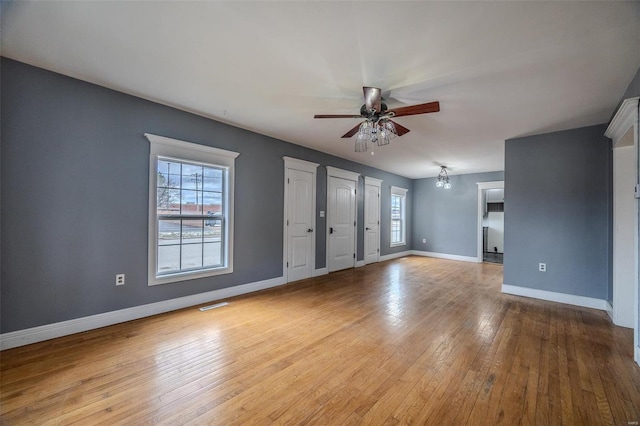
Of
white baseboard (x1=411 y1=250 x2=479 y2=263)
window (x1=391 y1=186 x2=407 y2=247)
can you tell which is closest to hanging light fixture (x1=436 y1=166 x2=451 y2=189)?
window (x1=391 y1=186 x2=407 y2=247)

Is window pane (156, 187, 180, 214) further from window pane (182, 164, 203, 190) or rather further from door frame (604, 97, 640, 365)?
door frame (604, 97, 640, 365)

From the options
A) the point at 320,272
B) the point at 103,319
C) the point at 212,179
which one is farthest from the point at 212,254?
the point at 320,272

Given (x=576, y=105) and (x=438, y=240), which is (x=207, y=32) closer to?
(x=576, y=105)

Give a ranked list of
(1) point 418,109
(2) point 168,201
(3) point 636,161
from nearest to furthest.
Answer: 1. (3) point 636,161
2. (1) point 418,109
3. (2) point 168,201

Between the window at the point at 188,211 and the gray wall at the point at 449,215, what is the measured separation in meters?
6.41

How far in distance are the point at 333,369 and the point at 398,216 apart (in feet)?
21.7

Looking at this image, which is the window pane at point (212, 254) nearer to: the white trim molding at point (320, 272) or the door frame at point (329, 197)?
the white trim molding at point (320, 272)

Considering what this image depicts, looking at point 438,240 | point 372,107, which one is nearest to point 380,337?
point 372,107

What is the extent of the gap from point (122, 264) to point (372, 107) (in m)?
3.21

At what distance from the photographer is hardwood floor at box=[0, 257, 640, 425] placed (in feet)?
5.43

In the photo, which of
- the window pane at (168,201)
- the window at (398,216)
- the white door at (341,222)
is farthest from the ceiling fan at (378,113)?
the window at (398,216)

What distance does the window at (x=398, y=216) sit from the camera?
793cm

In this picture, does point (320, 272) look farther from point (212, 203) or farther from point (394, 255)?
point (394, 255)

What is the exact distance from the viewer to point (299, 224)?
5016 mm
